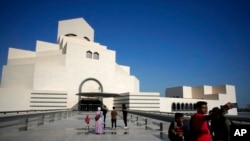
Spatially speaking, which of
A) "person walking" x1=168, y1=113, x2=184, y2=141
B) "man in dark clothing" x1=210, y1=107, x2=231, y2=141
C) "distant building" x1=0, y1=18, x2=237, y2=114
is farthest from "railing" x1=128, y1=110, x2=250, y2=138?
"distant building" x1=0, y1=18, x2=237, y2=114

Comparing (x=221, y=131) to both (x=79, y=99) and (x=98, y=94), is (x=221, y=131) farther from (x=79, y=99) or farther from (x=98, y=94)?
(x=79, y=99)

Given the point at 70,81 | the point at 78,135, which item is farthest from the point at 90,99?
the point at 78,135

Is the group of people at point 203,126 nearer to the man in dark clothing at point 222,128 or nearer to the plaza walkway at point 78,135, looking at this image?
the man in dark clothing at point 222,128

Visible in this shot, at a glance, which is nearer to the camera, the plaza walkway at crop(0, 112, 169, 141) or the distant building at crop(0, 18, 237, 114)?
the plaza walkway at crop(0, 112, 169, 141)

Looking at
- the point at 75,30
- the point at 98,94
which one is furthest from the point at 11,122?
the point at 75,30

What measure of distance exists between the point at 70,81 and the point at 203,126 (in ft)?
147

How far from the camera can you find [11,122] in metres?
10.4

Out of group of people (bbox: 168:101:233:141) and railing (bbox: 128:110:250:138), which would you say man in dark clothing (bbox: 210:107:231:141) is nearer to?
group of people (bbox: 168:101:233:141)

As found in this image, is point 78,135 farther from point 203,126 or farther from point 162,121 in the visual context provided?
point 203,126

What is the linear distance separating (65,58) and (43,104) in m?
11.5

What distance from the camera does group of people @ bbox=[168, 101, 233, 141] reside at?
3216 mm

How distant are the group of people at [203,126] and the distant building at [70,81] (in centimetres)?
3623

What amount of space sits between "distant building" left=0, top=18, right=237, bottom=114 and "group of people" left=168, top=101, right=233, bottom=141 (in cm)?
3623

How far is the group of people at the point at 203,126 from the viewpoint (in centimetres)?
322
